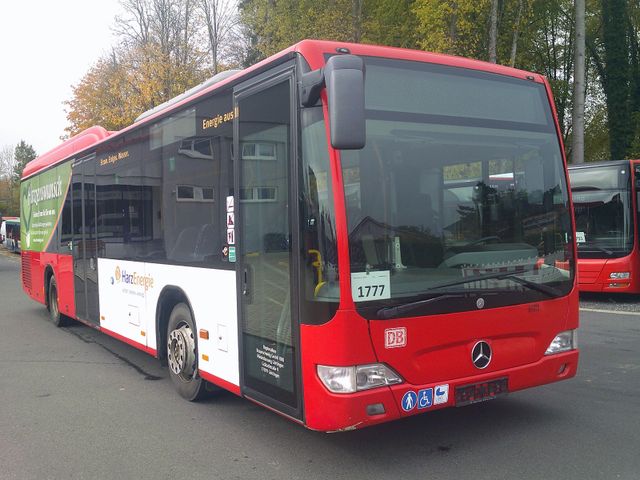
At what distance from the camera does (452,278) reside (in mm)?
4309

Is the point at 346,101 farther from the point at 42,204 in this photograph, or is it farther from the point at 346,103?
the point at 42,204

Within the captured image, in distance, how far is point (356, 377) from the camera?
394 centimetres

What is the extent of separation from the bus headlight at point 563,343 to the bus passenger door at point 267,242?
203 centimetres

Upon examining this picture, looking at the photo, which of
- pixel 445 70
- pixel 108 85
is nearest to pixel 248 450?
pixel 445 70

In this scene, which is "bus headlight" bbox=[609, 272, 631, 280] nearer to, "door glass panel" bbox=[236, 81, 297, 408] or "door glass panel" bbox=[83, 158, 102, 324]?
"door glass panel" bbox=[83, 158, 102, 324]

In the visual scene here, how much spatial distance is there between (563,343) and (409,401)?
1579 millimetres

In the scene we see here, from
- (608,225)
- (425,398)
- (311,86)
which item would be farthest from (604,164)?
(311,86)

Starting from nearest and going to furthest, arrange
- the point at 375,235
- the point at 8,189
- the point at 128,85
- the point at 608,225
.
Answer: the point at 375,235 < the point at 608,225 < the point at 128,85 < the point at 8,189

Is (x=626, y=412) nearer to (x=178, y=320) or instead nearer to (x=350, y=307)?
(x=350, y=307)

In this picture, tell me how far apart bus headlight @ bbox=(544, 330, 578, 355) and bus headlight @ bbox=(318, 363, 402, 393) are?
4.90 feet

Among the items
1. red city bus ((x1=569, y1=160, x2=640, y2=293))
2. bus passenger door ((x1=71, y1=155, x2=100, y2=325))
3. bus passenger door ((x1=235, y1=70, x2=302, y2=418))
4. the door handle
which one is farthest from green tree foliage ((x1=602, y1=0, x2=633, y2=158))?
the door handle

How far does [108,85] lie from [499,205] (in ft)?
119

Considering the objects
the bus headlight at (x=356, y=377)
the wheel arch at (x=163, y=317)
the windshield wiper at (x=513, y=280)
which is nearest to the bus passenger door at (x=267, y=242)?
the bus headlight at (x=356, y=377)

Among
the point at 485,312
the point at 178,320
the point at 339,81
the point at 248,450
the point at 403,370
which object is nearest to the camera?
the point at 339,81
